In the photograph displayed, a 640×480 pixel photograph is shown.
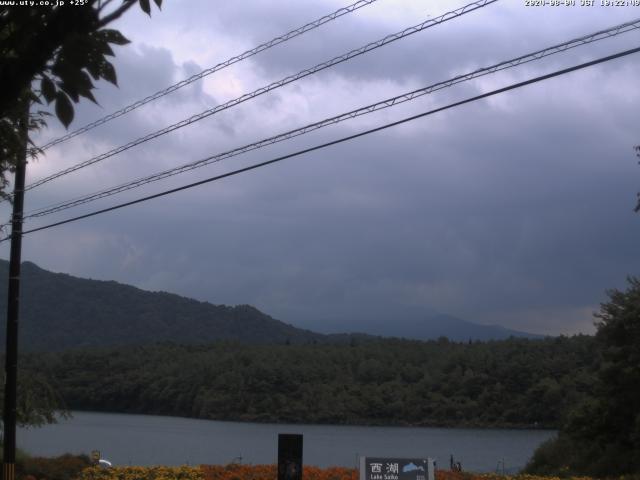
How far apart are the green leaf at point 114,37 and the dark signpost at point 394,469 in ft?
30.6

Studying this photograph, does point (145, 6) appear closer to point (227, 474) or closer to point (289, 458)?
point (289, 458)

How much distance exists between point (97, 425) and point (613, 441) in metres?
22.6

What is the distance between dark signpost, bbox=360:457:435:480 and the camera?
41.6 feet

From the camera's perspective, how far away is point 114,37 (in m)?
4.36

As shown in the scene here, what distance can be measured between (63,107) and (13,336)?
14.1 meters

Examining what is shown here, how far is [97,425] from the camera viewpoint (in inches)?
1535

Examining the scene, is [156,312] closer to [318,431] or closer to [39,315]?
[39,315]

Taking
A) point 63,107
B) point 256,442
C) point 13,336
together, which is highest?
point 13,336

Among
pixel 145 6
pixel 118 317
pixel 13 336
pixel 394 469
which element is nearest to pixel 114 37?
pixel 145 6

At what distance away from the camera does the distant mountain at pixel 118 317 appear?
287 feet

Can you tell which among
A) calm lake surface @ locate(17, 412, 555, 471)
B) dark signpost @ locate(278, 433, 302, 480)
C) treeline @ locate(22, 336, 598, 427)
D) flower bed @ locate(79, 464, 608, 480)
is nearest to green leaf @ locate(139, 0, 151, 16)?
dark signpost @ locate(278, 433, 302, 480)

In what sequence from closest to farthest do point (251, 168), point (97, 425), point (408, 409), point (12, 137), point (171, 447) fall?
point (12, 137) → point (251, 168) → point (171, 447) → point (408, 409) → point (97, 425)

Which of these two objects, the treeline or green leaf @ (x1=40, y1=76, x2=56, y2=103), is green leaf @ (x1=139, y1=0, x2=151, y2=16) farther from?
the treeline

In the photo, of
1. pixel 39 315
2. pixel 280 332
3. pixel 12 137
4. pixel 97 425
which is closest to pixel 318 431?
pixel 97 425
